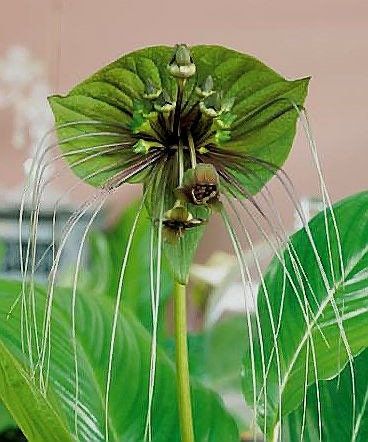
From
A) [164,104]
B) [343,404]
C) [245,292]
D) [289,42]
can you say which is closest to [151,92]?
[164,104]

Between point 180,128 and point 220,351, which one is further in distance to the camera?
point 220,351

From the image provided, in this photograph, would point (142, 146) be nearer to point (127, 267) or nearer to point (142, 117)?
point (142, 117)

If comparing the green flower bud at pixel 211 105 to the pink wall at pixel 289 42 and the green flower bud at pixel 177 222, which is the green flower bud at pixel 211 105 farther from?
the pink wall at pixel 289 42

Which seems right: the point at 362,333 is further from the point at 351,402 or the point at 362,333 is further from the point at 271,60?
the point at 271,60

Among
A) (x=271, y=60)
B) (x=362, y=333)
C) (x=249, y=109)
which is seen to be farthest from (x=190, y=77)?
(x=271, y=60)

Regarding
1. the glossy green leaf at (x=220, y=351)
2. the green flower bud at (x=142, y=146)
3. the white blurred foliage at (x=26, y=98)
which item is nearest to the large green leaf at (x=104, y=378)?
the green flower bud at (x=142, y=146)

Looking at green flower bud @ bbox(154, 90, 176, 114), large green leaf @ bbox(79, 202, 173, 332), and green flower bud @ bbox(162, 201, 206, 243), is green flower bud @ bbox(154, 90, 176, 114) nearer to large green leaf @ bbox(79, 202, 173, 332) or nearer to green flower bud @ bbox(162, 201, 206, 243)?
green flower bud @ bbox(162, 201, 206, 243)

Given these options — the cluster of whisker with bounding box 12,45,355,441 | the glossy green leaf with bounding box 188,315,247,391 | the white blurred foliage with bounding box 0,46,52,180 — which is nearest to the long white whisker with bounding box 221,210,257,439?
the cluster of whisker with bounding box 12,45,355,441
